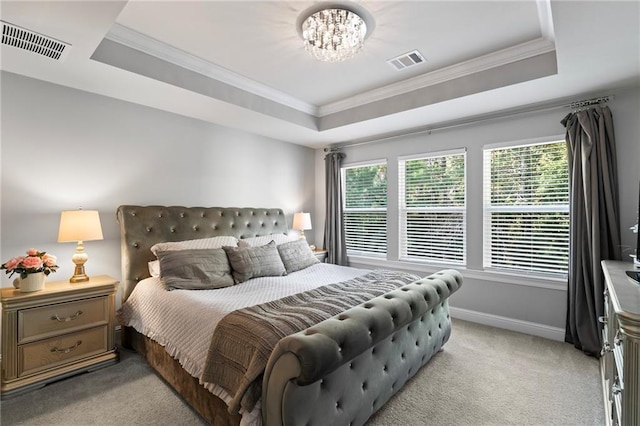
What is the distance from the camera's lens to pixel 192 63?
278cm

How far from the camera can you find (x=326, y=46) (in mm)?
2246

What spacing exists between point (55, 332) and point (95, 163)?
4.98ft

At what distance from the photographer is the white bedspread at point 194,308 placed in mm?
1915

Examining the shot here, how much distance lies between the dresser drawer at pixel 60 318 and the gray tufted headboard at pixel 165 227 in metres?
0.38

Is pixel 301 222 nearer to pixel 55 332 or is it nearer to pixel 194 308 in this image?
pixel 194 308

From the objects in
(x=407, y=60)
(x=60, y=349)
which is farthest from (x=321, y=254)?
(x=60, y=349)

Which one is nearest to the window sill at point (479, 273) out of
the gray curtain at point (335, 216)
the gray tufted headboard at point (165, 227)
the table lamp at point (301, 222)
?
the gray curtain at point (335, 216)

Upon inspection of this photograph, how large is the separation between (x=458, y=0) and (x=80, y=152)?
3.37 metres

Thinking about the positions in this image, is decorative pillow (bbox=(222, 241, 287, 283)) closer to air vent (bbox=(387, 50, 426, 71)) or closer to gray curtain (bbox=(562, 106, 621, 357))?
air vent (bbox=(387, 50, 426, 71))

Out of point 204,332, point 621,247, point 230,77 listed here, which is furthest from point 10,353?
point 621,247

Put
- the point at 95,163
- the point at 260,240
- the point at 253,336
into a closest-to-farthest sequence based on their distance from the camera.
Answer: the point at 253,336 < the point at 95,163 < the point at 260,240

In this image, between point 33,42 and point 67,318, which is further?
point 67,318

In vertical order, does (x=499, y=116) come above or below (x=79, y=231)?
above

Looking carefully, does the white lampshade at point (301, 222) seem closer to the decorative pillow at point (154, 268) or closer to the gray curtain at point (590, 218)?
the decorative pillow at point (154, 268)
